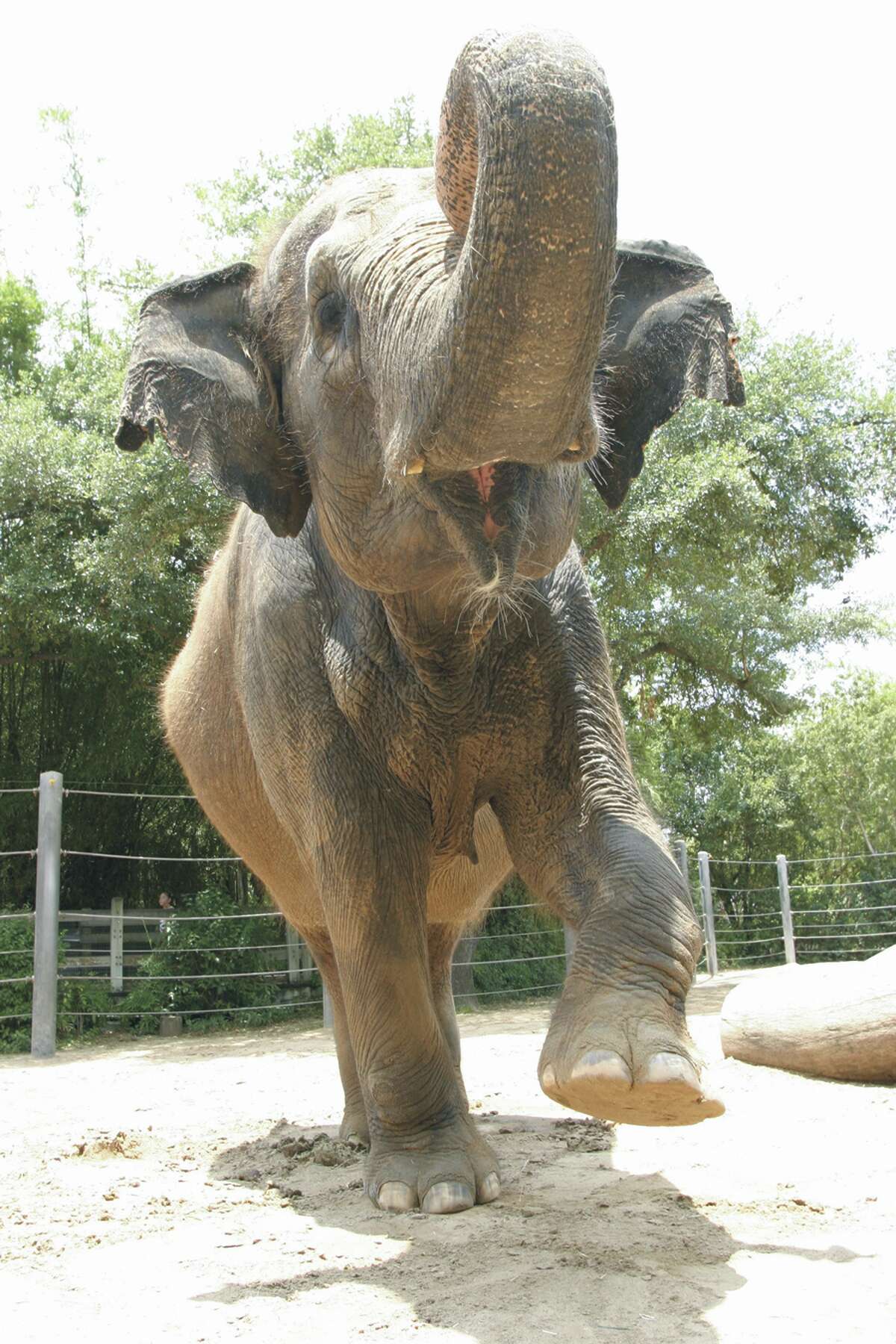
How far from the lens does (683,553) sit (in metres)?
13.3

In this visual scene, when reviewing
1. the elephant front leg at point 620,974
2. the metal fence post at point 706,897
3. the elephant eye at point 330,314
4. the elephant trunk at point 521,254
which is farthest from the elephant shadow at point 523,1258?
the metal fence post at point 706,897

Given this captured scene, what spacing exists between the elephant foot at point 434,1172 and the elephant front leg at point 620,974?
2.67 ft

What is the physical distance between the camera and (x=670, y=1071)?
2656 millimetres

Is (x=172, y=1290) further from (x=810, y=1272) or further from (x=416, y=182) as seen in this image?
(x=416, y=182)

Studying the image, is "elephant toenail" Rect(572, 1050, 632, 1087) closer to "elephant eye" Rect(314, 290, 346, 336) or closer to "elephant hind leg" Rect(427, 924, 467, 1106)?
"elephant eye" Rect(314, 290, 346, 336)

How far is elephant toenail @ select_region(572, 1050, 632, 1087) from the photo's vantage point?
8.71ft

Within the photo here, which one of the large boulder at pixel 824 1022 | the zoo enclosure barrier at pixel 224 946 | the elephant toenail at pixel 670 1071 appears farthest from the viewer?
the zoo enclosure barrier at pixel 224 946

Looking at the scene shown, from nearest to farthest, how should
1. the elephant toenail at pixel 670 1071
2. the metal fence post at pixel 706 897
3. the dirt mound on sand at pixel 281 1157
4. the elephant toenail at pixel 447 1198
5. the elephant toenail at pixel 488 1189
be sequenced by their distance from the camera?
the elephant toenail at pixel 670 1071
the elephant toenail at pixel 447 1198
the elephant toenail at pixel 488 1189
the dirt mound on sand at pixel 281 1157
the metal fence post at pixel 706 897

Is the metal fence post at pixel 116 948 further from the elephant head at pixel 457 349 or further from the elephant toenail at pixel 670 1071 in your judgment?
the elephant toenail at pixel 670 1071

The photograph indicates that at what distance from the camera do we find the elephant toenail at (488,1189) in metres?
3.72

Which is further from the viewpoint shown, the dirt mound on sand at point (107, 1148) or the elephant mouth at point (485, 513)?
the dirt mound on sand at point (107, 1148)

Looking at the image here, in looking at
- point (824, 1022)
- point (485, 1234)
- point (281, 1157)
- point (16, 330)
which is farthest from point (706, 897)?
point (485, 1234)

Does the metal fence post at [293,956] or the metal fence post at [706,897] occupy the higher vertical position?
the metal fence post at [706,897]

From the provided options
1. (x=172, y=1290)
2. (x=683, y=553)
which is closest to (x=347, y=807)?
(x=172, y=1290)
